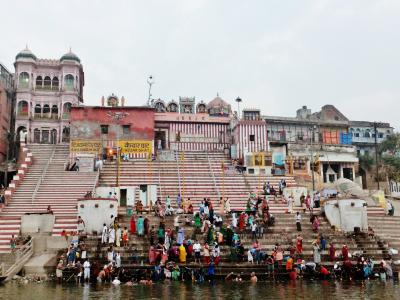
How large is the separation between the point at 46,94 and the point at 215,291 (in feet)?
122

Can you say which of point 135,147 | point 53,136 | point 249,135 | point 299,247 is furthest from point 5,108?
point 299,247

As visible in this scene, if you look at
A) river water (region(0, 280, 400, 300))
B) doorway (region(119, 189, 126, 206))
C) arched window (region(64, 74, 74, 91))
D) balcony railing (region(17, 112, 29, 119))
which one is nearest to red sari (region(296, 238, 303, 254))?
river water (region(0, 280, 400, 300))

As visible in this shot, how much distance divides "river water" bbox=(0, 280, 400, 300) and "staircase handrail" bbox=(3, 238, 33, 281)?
40.6 inches

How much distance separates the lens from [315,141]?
5112cm

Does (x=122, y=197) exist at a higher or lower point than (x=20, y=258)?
higher

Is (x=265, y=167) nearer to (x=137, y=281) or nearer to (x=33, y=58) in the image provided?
(x=137, y=281)

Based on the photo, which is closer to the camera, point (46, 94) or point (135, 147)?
point (135, 147)

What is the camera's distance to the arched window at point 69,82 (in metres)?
48.0

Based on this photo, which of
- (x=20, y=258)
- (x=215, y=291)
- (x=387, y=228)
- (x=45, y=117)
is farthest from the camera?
(x=45, y=117)

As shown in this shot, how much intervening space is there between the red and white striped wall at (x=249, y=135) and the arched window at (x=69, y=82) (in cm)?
1754

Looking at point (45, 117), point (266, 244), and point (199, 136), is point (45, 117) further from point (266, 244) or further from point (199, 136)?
point (266, 244)

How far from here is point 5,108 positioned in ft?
149

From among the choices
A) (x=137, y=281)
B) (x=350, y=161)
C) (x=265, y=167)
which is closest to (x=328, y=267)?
(x=137, y=281)

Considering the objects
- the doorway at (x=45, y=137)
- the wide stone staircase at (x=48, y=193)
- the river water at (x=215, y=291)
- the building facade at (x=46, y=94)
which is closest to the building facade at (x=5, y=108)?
the building facade at (x=46, y=94)
